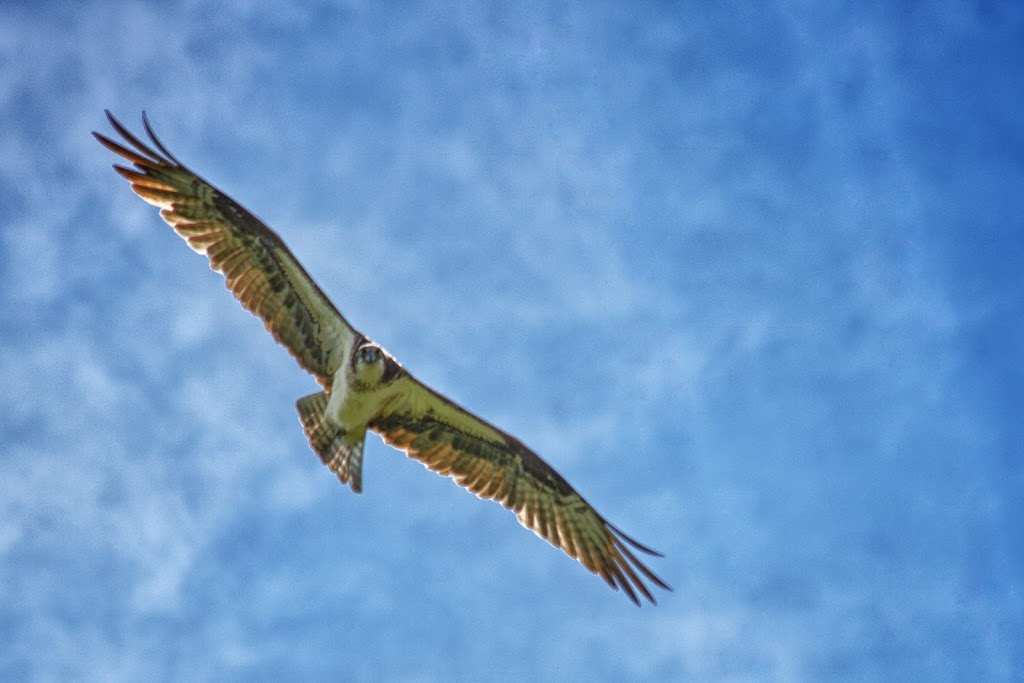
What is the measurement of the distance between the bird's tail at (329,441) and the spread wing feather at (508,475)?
56 cm

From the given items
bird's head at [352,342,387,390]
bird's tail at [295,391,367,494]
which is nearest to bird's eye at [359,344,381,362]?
bird's head at [352,342,387,390]

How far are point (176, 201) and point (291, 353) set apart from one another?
77.5 inches

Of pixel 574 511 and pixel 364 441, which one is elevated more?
pixel 574 511

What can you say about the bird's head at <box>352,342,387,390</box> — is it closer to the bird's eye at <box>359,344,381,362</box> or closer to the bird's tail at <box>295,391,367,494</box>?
the bird's eye at <box>359,344,381,362</box>

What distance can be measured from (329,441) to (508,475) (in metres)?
2.25

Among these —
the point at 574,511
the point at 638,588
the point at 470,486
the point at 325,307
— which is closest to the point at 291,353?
the point at 325,307

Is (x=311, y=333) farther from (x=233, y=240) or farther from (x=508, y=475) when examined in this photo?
(x=508, y=475)

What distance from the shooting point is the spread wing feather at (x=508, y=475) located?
41.7 ft

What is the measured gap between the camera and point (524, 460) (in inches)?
519

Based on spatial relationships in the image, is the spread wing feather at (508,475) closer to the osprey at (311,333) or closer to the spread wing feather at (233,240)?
the osprey at (311,333)

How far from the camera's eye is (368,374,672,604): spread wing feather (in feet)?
41.7

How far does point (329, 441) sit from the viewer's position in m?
12.1

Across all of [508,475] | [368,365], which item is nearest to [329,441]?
[368,365]

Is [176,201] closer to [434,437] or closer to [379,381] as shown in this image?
[379,381]
